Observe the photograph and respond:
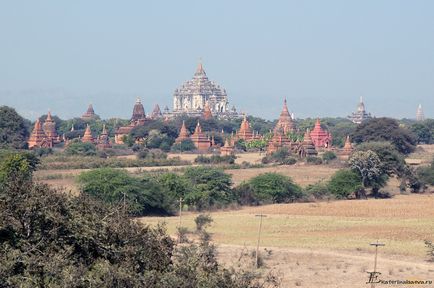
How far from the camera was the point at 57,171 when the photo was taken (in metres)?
62.2

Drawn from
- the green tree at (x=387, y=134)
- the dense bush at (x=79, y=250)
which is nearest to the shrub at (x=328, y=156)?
the green tree at (x=387, y=134)

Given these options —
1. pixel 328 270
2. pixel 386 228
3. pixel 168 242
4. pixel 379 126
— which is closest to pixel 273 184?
pixel 386 228

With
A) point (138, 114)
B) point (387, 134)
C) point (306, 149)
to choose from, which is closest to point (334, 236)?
point (306, 149)

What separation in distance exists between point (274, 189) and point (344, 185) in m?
4.62

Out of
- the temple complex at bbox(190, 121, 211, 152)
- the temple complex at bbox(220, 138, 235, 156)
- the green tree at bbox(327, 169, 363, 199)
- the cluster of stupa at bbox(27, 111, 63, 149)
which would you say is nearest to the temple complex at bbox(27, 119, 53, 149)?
the cluster of stupa at bbox(27, 111, 63, 149)

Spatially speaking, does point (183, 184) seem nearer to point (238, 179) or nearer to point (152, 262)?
point (238, 179)

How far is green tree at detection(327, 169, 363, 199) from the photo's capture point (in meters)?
50.9

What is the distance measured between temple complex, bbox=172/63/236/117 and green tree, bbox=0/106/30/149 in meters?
77.2

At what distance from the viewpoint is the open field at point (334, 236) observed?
26000 millimetres

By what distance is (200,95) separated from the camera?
172 meters

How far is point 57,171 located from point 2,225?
47209mm

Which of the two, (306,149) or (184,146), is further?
(184,146)

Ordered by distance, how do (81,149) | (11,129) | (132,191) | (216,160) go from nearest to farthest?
(132,191) → (216,160) → (81,149) → (11,129)
